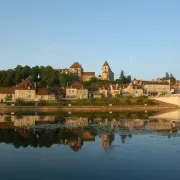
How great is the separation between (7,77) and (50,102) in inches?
1464

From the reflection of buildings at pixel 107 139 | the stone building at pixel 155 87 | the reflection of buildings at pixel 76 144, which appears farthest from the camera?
the stone building at pixel 155 87

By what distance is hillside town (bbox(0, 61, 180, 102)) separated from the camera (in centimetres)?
9444

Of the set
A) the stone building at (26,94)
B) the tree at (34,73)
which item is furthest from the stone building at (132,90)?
the tree at (34,73)

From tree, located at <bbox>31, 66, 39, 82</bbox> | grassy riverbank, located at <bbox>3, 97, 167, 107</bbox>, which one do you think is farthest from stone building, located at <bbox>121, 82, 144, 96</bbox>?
tree, located at <bbox>31, 66, 39, 82</bbox>

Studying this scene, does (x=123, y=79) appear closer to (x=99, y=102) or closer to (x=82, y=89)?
(x=82, y=89)

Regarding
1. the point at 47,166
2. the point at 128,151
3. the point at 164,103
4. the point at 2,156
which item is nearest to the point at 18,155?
the point at 2,156

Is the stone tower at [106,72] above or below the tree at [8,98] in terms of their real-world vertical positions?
above

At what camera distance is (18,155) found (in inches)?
867

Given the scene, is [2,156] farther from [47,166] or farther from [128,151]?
[128,151]

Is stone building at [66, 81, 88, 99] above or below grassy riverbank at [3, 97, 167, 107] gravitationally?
above

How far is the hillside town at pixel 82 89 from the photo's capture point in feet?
310

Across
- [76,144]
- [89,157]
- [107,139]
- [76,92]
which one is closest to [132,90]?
[76,92]

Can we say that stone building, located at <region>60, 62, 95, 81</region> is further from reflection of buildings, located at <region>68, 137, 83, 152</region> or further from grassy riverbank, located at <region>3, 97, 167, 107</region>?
reflection of buildings, located at <region>68, 137, 83, 152</region>

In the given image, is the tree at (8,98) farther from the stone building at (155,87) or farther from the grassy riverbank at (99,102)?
the stone building at (155,87)
